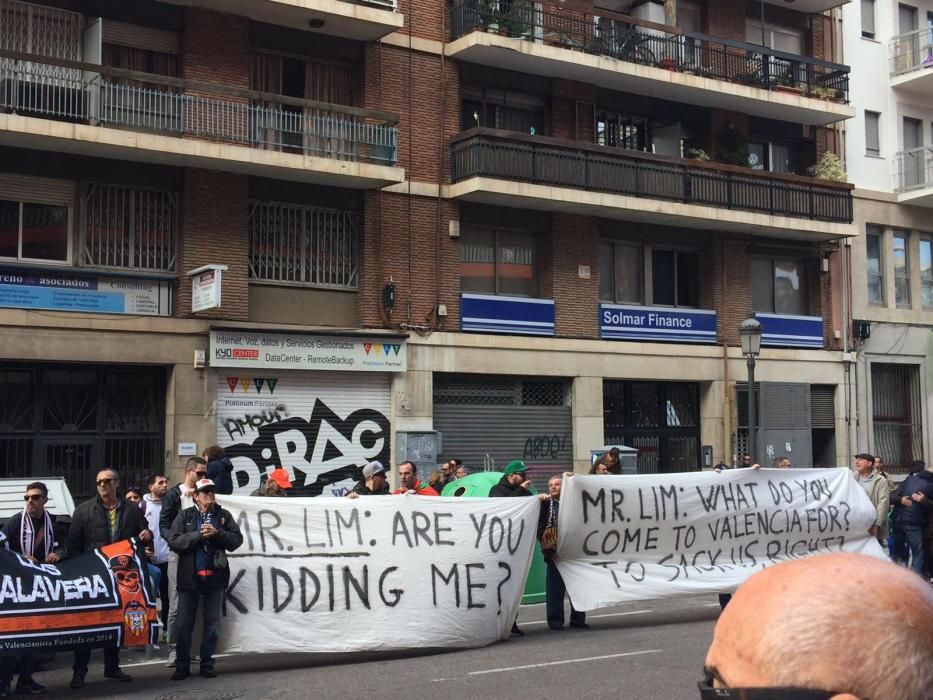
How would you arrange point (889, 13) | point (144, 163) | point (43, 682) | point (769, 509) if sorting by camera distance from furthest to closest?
point (889, 13) < point (144, 163) < point (769, 509) < point (43, 682)

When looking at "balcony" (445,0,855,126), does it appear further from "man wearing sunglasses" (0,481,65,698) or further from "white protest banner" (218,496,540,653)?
"man wearing sunglasses" (0,481,65,698)

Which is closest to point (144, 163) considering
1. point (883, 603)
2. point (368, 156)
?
point (368, 156)

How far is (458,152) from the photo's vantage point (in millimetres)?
23359

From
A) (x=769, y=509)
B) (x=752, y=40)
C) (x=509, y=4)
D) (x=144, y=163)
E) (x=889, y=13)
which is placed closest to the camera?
(x=769, y=509)

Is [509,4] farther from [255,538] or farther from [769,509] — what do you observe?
[255,538]

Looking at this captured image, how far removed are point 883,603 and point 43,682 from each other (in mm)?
10327

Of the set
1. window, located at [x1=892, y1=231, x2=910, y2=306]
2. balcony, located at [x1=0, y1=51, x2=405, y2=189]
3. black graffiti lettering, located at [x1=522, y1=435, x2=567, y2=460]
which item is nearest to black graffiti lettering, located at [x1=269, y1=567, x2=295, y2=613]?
balcony, located at [x1=0, y1=51, x2=405, y2=189]

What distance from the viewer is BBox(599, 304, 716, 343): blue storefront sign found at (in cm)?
2561

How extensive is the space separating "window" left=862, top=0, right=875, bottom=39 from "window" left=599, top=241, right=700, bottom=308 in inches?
340

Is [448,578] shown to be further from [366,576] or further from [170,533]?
[170,533]

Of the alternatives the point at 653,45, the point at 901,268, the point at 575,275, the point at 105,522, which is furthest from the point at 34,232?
the point at 901,268

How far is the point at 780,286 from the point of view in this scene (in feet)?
94.9

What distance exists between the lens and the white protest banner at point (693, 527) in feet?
43.5

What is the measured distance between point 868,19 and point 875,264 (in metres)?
6.43
